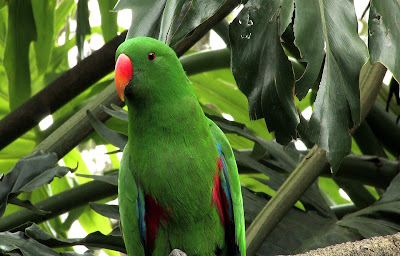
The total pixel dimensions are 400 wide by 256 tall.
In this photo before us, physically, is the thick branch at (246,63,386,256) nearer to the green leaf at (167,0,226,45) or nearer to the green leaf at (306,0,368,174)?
the green leaf at (306,0,368,174)

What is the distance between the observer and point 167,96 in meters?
1.23

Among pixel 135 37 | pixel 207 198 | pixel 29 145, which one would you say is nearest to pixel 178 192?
pixel 207 198

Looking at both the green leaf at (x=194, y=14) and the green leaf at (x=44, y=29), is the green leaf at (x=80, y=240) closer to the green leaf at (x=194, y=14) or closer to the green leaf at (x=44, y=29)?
the green leaf at (x=194, y=14)

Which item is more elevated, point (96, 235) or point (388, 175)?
point (96, 235)

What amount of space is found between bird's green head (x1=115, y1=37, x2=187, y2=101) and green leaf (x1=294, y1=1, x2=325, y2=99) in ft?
0.90

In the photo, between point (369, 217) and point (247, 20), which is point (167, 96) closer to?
point (247, 20)

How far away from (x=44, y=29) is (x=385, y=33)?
1.39m

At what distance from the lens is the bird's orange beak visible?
1160mm

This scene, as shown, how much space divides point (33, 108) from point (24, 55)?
0.94 feet

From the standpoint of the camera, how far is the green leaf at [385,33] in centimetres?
113

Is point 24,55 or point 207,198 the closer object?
point 207,198

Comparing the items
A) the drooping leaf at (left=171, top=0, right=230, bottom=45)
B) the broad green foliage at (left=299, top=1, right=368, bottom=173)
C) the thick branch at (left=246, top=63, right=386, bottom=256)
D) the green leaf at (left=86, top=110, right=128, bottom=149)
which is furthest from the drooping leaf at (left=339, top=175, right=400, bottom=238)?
the drooping leaf at (left=171, top=0, right=230, bottom=45)

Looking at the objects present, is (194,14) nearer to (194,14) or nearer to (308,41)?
(194,14)

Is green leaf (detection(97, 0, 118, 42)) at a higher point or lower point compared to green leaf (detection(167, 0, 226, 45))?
higher
